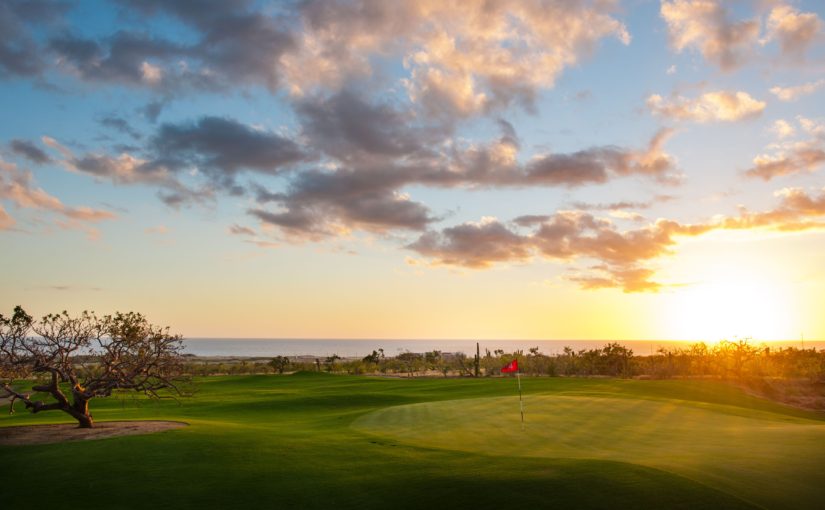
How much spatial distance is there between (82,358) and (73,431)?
325 cm

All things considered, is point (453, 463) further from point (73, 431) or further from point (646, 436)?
point (73, 431)

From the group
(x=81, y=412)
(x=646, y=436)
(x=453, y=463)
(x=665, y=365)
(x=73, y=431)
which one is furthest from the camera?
(x=665, y=365)

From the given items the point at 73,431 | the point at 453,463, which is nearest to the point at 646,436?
the point at 453,463

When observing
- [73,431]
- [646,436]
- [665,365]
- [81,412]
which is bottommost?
[73,431]

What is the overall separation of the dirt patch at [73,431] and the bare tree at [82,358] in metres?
0.88

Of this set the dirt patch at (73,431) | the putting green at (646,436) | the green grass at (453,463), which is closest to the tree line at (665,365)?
the putting green at (646,436)

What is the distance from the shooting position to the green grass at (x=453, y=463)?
12734 millimetres

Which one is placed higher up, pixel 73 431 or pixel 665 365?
pixel 665 365

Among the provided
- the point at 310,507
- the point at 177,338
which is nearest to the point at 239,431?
the point at 177,338

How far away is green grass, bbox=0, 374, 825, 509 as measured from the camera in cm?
1273

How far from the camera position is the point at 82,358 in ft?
79.3

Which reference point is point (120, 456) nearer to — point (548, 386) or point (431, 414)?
point (431, 414)

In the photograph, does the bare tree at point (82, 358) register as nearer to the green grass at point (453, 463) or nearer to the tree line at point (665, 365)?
the green grass at point (453, 463)

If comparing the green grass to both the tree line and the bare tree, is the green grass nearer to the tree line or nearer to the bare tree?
the bare tree
